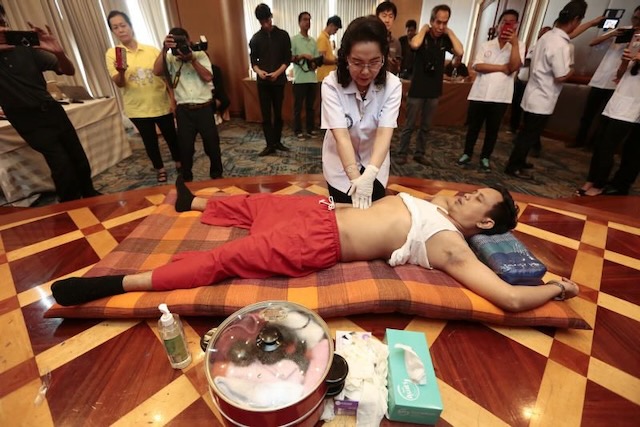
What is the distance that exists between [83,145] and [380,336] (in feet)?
10.5

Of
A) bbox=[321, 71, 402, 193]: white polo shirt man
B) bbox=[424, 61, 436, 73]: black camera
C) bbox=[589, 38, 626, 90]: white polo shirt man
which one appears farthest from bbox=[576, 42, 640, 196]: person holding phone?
bbox=[321, 71, 402, 193]: white polo shirt man

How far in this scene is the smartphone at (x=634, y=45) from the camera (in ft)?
6.64

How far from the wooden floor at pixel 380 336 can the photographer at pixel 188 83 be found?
50.0 inches

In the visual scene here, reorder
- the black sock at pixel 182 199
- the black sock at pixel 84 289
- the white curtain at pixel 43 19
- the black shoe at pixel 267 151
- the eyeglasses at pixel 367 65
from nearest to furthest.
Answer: the black sock at pixel 84 289
the eyeglasses at pixel 367 65
the black sock at pixel 182 199
the white curtain at pixel 43 19
the black shoe at pixel 267 151

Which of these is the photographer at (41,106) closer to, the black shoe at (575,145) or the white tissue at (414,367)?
the white tissue at (414,367)

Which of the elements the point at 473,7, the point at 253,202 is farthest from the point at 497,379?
the point at 473,7

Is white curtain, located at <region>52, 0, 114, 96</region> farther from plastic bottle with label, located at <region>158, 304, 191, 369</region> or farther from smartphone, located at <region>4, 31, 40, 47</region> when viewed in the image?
plastic bottle with label, located at <region>158, 304, 191, 369</region>

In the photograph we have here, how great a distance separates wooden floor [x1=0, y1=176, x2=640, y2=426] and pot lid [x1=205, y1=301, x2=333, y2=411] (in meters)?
0.22

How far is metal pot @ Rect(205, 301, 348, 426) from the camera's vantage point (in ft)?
1.79

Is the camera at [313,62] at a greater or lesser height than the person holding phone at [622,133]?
greater

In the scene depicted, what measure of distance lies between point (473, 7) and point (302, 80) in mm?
5389

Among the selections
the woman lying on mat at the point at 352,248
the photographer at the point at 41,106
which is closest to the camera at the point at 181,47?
the photographer at the point at 41,106

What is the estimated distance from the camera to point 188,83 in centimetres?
220

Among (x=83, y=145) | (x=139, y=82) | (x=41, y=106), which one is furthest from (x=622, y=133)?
(x=83, y=145)
